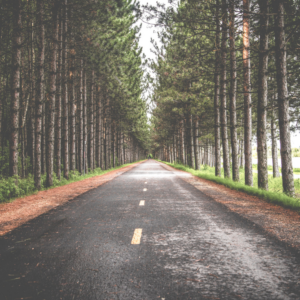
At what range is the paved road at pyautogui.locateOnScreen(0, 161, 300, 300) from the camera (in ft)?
11.4

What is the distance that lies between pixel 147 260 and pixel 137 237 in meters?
1.30

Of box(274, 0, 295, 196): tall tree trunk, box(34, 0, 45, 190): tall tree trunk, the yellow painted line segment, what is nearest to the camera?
the yellow painted line segment

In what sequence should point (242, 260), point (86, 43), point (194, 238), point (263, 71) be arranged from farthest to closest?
point (86, 43) → point (263, 71) → point (194, 238) → point (242, 260)

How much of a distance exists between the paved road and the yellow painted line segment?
87mm

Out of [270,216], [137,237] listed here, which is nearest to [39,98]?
[137,237]

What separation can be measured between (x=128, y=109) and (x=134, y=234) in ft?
106

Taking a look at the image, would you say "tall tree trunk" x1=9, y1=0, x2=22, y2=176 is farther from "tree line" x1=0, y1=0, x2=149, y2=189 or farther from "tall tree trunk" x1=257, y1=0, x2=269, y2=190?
"tall tree trunk" x1=257, y1=0, x2=269, y2=190

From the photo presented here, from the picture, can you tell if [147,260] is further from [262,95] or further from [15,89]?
[15,89]

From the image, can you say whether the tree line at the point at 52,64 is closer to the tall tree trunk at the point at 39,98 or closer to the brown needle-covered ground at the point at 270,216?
the tall tree trunk at the point at 39,98

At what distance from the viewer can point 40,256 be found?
4.73m

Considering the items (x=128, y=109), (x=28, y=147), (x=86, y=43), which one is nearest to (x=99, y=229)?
(x=86, y=43)

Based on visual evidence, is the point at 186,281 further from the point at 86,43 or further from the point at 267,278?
the point at 86,43

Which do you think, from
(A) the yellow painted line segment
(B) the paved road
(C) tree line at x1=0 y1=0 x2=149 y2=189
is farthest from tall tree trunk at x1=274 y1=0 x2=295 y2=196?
(A) the yellow painted line segment

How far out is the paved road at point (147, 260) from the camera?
348cm
